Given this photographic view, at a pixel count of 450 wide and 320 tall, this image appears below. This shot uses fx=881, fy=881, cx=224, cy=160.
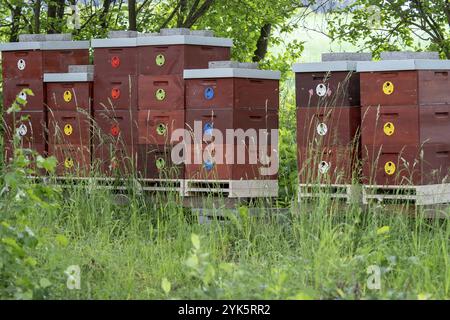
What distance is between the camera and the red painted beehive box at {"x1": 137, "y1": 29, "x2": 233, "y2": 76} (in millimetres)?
7035

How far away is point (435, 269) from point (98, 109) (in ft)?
11.6

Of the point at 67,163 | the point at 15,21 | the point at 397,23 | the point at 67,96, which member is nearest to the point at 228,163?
the point at 67,163

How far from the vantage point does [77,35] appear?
10023 mm

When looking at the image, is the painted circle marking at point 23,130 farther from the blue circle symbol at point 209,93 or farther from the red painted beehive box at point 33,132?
the blue circle symbol at point 209,93

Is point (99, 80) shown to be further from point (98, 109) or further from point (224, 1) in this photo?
point (224, 1)

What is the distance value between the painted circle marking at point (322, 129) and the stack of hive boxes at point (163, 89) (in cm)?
113

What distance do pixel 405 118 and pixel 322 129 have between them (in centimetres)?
62

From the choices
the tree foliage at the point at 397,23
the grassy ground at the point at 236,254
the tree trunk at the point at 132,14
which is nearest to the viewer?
the grassy ground at the point at 236,254

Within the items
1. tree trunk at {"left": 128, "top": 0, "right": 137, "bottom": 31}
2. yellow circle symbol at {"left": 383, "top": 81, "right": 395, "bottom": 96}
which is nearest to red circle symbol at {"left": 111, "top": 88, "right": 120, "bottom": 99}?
yellow circle symbol at {"left": 383, "top": 81, "right": 395, "bottom": 96}

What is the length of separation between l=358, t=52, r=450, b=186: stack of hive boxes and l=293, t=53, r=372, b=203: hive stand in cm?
12

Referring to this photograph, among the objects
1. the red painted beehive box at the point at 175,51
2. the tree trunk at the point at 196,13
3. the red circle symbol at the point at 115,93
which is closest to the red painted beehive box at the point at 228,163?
the red painted beehive box at the point at 175,51

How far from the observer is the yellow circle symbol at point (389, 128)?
20.5 feet
